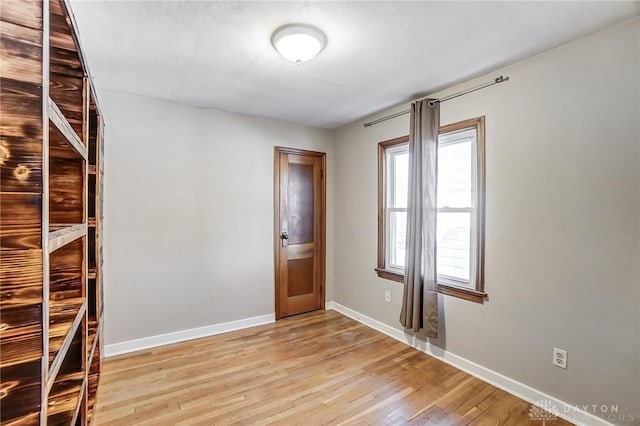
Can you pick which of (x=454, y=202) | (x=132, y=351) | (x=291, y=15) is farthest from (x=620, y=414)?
(x=132, y=351)

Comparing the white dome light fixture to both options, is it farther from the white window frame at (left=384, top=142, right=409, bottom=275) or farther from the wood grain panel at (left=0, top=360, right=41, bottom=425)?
the wood grain panel at (left=0, top=360, right=41, bottom=425)

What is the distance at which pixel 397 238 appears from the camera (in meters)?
3.40

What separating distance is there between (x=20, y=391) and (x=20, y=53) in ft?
2.66

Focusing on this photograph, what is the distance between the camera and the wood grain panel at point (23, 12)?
2.31 feet

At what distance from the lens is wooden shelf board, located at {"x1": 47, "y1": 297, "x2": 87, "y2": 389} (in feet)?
3.20

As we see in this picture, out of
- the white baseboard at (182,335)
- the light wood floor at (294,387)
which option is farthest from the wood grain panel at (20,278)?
the white baseboard at (182,335)

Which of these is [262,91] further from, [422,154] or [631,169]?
[631,169]

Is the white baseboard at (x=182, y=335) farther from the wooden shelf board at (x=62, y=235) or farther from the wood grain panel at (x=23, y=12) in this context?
the wood grain panel at (x=23, y=12)

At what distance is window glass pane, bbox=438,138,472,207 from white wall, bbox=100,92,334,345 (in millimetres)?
1873

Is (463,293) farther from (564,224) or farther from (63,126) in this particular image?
(63,126)

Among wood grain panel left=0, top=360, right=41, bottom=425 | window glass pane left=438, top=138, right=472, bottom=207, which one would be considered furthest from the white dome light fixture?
wood grain panel left=0, top=360, right=41, bottom=425

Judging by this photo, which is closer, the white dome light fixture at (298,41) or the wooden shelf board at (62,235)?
the wooden shelf board at (62,235)

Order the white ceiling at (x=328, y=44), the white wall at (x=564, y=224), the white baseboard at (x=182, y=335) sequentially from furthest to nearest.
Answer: the white baseboard at (x=182, y=335), the white wall at (x=564, y=224), the white ceiling at (x=328, y=44)

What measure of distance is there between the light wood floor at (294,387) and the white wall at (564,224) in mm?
357
